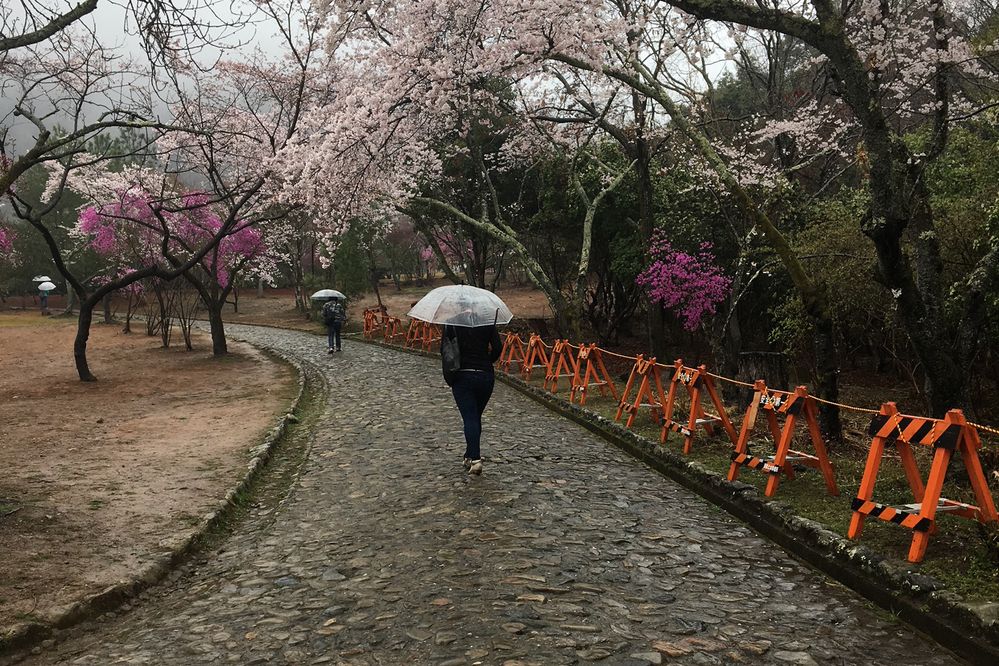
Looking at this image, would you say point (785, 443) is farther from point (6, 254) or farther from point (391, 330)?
point (6, 254)

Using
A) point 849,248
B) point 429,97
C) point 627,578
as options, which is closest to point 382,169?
point 429,97

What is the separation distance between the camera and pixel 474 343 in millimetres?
7715

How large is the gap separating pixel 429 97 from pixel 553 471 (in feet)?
27.9

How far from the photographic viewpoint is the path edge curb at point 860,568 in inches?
150

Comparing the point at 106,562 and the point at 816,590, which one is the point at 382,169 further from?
the point at 816,590

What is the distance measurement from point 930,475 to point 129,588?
5.61m

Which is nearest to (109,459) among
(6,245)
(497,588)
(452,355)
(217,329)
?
(452,355)

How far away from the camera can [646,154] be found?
51.3ft

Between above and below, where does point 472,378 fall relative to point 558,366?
above

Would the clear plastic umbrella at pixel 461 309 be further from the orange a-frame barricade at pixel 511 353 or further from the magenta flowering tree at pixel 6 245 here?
the magenta flowering tree at pixel 6 245

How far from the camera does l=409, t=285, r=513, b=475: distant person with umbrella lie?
7.63 meters

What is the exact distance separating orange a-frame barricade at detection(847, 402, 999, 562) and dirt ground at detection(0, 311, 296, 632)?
557 centimetres

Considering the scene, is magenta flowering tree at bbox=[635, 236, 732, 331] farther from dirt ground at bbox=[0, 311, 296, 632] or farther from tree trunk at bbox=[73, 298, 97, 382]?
tree trunk at bbox=[73, 298, 97, 382]

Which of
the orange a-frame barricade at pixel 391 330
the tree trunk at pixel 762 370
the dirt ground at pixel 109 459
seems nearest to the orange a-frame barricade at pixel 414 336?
the orange a-frame barricade at pixel 391 330
